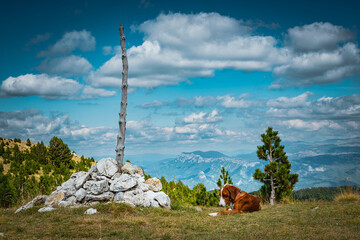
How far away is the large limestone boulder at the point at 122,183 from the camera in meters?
12.2

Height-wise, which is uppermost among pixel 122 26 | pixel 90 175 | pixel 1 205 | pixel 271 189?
pixel 122 26

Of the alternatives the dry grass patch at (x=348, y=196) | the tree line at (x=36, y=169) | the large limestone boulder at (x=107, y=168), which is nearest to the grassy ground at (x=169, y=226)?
the large limestone boulder at (x=107, y=168)

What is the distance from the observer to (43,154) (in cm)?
4094

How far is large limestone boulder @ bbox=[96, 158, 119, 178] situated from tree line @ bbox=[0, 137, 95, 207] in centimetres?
1179

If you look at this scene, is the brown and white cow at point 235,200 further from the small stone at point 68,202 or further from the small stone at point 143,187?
the small stone at point 68,202

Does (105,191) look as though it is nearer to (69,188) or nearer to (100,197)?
(100,197)

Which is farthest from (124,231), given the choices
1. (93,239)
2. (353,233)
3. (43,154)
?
(43,154)

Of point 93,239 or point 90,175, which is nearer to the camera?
point 93,239

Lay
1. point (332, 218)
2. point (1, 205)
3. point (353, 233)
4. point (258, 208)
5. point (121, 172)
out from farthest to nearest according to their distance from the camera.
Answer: point (1, 205)
point (121, 172)
point (258, 208)
point (332, 218)
point (353, 233)

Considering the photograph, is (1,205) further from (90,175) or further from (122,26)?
(122,26)

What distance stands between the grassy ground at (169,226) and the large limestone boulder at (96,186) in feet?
5.39

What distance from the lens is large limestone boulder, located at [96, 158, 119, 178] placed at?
13.3 metres

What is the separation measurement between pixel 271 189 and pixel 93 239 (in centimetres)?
1479

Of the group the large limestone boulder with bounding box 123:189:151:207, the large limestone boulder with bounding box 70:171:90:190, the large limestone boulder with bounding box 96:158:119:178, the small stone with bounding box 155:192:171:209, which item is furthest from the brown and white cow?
the large limestone boulder with bounding box 70:171:90:190
